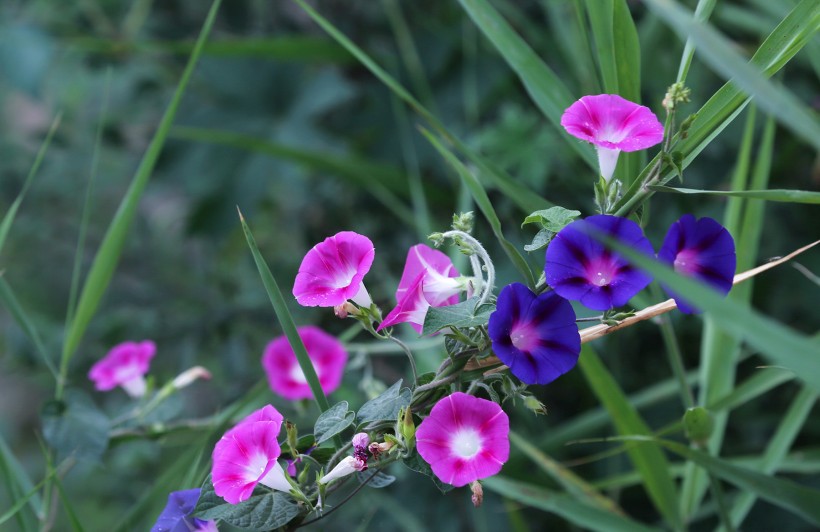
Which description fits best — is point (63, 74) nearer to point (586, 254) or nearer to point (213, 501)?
point (213, 501)

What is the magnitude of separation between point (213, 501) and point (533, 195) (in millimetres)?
335

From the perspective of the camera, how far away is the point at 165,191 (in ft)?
6.90

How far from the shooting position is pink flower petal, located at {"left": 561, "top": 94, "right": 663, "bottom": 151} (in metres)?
0.48

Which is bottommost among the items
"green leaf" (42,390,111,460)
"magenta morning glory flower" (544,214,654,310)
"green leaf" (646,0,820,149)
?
"green leaf" (42,390,111,460)

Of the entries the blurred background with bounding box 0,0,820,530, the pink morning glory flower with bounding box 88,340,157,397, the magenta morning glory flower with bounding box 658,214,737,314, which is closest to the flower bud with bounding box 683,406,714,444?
the magenta morning glory flower with bounding box 658,214,737,314

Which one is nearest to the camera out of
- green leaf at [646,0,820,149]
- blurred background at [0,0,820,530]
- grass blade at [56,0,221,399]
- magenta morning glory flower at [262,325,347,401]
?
green leaf at [646,0,820,149]

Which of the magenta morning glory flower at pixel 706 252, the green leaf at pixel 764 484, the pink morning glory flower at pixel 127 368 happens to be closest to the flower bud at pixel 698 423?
the green leaf at pixel 764 484

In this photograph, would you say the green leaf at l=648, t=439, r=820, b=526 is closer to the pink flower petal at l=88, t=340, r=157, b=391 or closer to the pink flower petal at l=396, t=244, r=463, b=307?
the pink flower petal at l=396, t=244, r=463, b=307

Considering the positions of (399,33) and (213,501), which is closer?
(213,501)

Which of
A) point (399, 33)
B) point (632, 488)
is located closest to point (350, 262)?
point (632, 488)

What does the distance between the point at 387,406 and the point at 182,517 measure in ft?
0.53

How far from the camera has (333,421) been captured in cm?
51

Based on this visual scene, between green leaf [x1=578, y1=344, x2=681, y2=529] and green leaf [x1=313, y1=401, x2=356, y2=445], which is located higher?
green leaf [x1=313, y1=401, x2=356, y2=445]

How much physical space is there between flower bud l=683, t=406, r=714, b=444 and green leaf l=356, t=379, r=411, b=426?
10.3 inches
